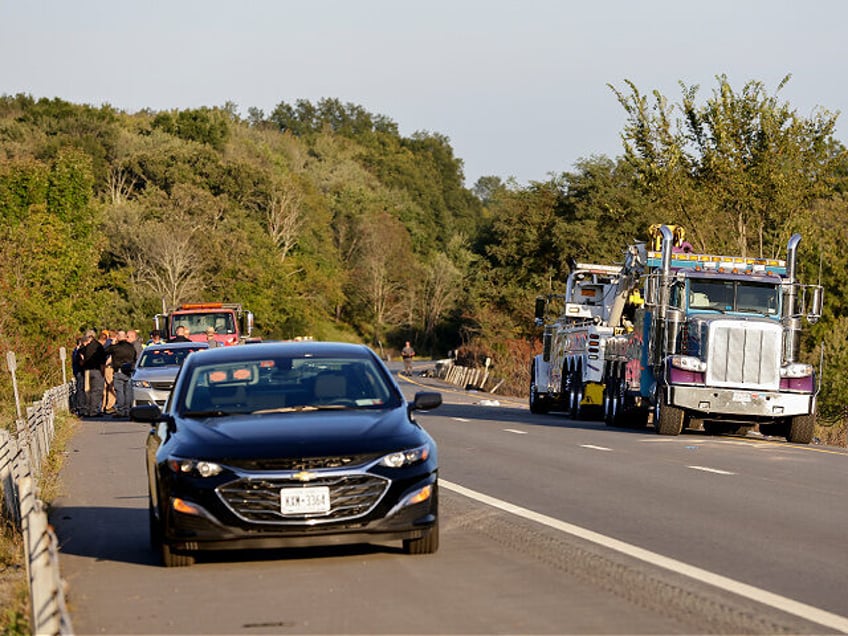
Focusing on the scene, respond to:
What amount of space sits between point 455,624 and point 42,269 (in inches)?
1576

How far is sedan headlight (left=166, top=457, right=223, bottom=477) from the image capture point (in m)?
10.2

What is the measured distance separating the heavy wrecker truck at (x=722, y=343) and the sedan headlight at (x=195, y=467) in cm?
1744

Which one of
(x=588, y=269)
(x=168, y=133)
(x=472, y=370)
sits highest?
(x=168, y=133)

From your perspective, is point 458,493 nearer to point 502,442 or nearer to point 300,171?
point 502,442

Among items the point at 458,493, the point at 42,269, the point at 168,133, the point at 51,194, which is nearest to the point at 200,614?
the point at 458,493

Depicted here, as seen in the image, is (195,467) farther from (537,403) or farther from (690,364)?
(537,403)

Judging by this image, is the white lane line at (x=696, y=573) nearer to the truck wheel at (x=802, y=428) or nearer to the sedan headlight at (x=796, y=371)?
the sedan headlight at (x=796, y=371)

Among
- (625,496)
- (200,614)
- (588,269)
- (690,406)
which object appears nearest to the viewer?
(200,614)

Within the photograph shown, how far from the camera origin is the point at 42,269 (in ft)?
154

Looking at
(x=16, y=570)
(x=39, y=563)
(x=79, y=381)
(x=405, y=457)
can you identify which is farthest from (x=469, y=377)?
(x=39, y=563)

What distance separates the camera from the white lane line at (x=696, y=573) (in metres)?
8.73

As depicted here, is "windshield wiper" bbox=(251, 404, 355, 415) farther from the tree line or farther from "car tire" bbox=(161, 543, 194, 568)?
the tree line

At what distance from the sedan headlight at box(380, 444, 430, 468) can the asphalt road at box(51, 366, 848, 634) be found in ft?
2.26

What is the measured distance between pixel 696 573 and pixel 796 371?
17155 millimetres
